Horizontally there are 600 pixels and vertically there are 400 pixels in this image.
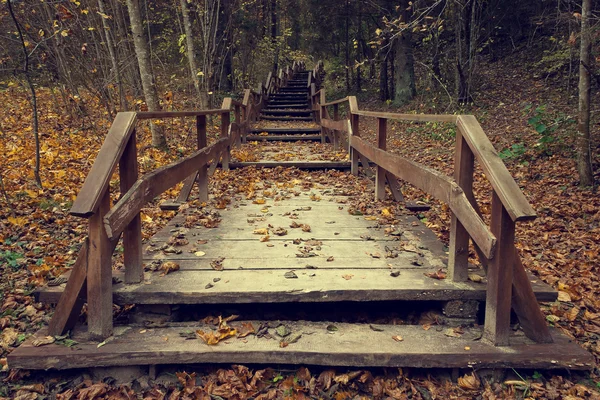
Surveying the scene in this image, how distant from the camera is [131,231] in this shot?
328 centimetres

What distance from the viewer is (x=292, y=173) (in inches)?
310

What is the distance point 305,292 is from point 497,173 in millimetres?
1436

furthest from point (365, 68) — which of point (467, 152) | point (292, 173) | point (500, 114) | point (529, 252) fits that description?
point (467, 152)

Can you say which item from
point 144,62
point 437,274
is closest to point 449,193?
point 437,274


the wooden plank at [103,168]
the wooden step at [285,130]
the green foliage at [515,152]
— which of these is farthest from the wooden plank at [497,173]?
the wooden step at [285,130]

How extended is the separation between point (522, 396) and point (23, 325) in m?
3.46

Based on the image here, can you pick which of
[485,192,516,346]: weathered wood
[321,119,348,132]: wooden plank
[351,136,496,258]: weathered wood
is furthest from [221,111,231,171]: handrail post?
[485,192,516,346]: weathered wood

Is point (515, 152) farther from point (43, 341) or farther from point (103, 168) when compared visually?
point (43, 341)

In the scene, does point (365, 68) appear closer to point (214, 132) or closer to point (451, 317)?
point (214, 132)

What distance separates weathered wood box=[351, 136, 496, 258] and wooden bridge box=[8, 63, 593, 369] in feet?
0.04

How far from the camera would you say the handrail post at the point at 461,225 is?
10.3 feet

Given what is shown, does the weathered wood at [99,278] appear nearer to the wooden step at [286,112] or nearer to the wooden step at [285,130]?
the wooden step at [285,130]

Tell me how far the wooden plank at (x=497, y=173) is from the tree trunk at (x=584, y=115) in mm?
4863

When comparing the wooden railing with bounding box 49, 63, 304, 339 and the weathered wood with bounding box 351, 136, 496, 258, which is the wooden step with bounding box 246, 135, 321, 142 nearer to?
the weathered wood with bounding box 351, 136, 496, 258
